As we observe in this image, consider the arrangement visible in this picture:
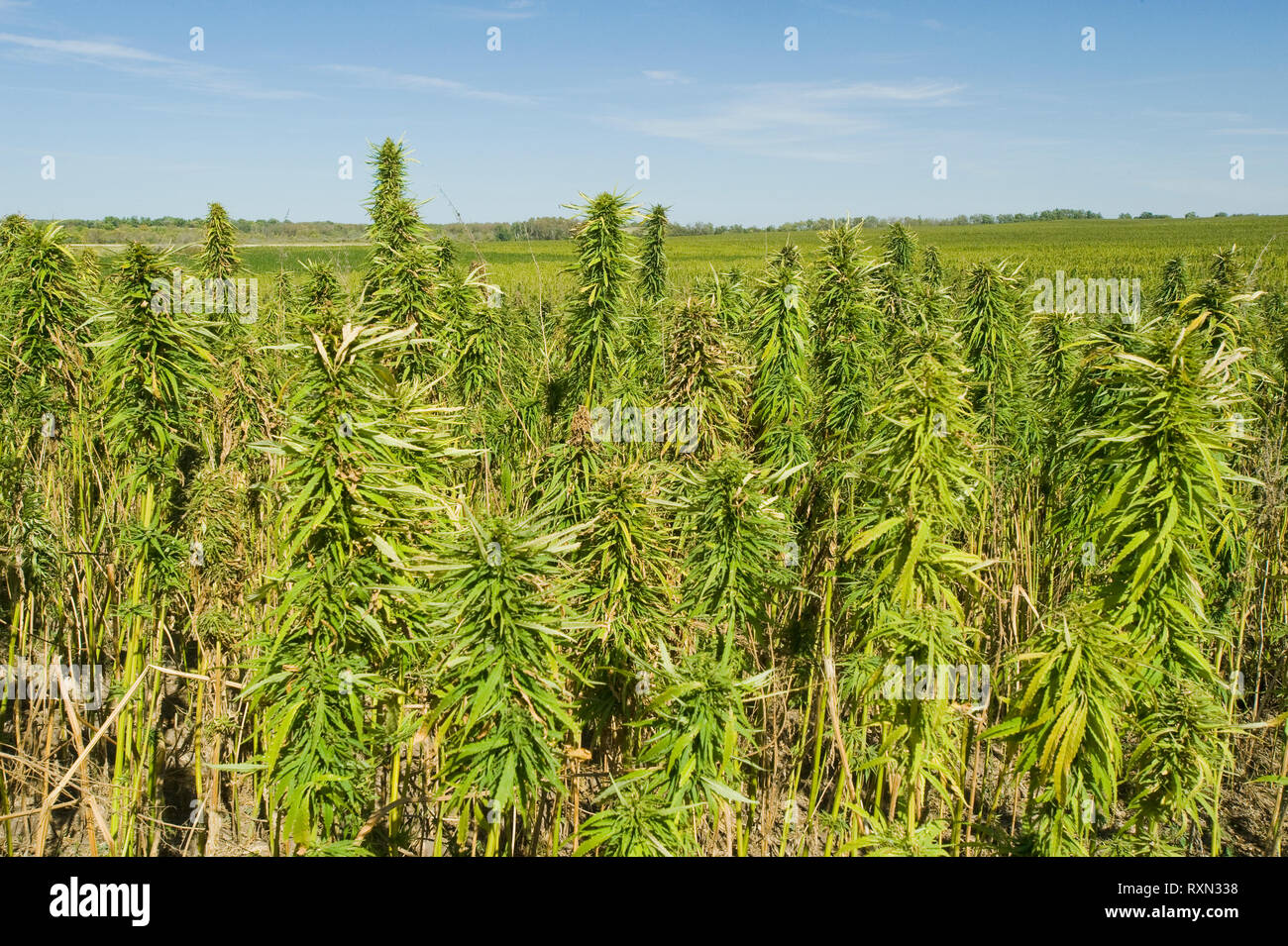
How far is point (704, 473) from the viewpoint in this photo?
9.49 ft

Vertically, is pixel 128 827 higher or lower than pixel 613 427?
lower

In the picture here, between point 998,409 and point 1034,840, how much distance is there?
3.72m

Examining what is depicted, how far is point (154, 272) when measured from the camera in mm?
3014

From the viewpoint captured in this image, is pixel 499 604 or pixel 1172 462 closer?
pixel 499 604

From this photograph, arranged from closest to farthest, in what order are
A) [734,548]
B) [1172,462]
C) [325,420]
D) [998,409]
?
[325,420]
[1172,462]
[734,548]
[998,409]

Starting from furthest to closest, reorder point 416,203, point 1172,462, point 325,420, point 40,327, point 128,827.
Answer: point 416,203, point 40,327, point 128,827, point 1172,462, point 325,420

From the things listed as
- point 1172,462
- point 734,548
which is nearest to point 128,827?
point 734,548

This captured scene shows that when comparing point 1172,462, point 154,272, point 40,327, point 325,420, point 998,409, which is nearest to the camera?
point 325,420

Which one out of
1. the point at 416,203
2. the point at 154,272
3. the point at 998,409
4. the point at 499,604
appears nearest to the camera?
the point at 499,604

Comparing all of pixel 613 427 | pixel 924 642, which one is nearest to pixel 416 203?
pixel 613 427

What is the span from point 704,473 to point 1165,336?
155 centimetres

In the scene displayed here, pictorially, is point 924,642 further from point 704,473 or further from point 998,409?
Answer: point 998,409

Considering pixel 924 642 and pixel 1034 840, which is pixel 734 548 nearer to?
pixel 924 642

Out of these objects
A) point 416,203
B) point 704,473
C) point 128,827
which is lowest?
point 128,827
